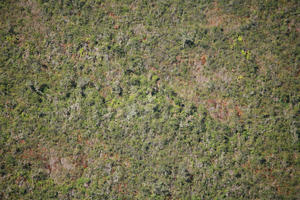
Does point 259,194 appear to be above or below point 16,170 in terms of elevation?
above

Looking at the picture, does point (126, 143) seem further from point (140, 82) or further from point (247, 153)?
point (247, 153)

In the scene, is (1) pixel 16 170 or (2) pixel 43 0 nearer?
(1) pixel 16 170

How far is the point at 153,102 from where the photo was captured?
6.64 metres

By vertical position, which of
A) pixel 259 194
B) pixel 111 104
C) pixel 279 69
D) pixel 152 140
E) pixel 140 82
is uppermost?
pixel 279 69

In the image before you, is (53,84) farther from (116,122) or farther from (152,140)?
(152,140)

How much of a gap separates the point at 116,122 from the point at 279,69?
4433 millimetres

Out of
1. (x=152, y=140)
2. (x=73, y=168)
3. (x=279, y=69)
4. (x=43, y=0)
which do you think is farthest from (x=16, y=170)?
(x=279, y=69)

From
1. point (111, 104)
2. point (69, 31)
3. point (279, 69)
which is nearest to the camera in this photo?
point (279, 69)

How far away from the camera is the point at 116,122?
6688mm

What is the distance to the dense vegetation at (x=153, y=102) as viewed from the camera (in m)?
6.18

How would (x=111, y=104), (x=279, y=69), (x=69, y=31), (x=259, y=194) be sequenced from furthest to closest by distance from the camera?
1. (x=69, y=31)
2. (x=111, y=104)
3. (x=279, y=69)
4. (x=259, y=194)

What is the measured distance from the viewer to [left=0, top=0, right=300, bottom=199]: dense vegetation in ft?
20.3

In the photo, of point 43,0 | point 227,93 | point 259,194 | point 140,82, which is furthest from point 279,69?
point 43,0

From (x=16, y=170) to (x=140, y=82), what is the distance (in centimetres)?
409
